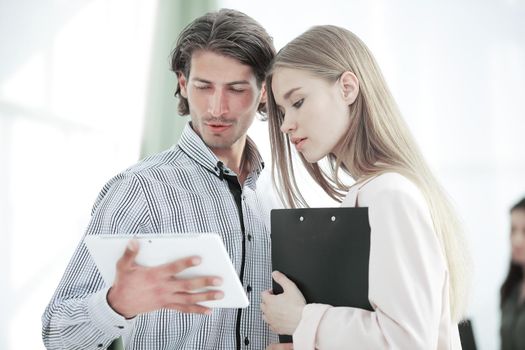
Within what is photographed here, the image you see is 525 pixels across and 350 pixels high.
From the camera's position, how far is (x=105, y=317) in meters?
1.35

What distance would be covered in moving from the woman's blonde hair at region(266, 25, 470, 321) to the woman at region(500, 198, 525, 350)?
1.88 m

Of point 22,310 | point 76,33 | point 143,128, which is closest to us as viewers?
point 22,310

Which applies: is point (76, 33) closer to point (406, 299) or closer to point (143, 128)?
point (143, 128)

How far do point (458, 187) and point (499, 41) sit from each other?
0.78 meters

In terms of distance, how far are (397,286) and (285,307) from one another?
258mm

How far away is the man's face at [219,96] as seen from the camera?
179 cm

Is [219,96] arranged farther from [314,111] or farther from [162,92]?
[162,92]

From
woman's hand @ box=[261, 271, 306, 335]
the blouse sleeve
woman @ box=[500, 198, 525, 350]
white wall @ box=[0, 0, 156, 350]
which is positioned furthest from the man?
woman @ box=[500, 198, 525, 350]

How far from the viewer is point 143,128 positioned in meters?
3.39

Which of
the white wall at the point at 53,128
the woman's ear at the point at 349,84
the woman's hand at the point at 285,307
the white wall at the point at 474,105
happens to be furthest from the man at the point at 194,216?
the white wall at the point at 474,105

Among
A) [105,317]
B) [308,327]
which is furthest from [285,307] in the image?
[105,317]

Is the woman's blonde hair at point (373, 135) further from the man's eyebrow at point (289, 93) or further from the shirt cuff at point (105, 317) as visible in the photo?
the shirt cuff at point (105, 317)

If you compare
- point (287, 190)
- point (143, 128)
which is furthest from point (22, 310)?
point (287, 190)

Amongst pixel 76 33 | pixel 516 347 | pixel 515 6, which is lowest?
pixel 516 347
